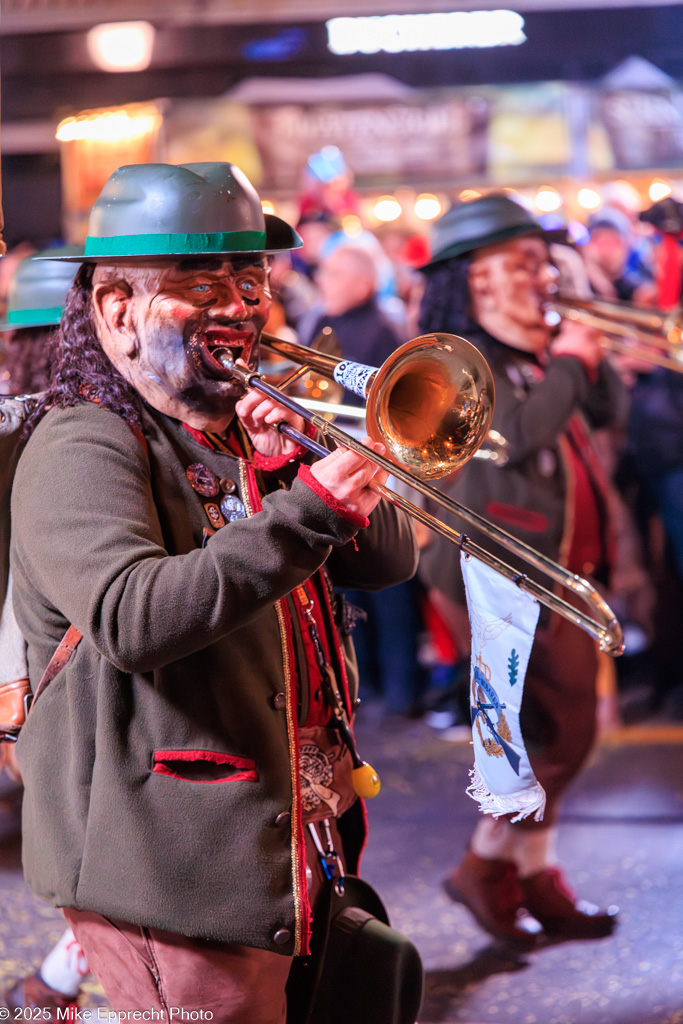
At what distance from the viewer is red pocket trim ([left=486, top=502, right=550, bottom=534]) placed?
3.54 m

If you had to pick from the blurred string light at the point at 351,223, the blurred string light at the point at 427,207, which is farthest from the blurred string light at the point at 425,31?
the blurred string light at the point at 427,207

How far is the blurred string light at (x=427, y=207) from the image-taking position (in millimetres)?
8469

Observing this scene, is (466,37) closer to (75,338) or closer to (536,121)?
(536,121)

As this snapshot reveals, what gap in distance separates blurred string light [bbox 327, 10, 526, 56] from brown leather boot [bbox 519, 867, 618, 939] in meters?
5.17

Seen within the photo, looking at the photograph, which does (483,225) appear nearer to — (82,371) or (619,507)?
(82,371)

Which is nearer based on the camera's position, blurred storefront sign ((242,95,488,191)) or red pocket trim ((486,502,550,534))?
red pocket trim ((486,502,550,534))

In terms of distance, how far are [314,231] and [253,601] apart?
542 centimetres

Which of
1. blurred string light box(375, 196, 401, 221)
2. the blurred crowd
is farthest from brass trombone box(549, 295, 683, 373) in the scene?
blurred string light box(375, 196, 401, 221)

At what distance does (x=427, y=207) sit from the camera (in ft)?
27.9

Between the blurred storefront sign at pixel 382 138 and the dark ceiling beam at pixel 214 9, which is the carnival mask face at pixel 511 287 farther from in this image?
the blurred storefront sign at pixel 382 138

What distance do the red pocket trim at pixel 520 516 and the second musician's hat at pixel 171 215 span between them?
1.76m

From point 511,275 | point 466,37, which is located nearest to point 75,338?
point 511,275

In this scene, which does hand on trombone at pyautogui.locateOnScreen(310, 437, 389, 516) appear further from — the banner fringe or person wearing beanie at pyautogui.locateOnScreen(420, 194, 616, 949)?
person wearing beanie at pyautogui.locateOnScreen(420, 194, 616, 949)

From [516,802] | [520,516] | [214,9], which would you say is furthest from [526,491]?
[214,9]
